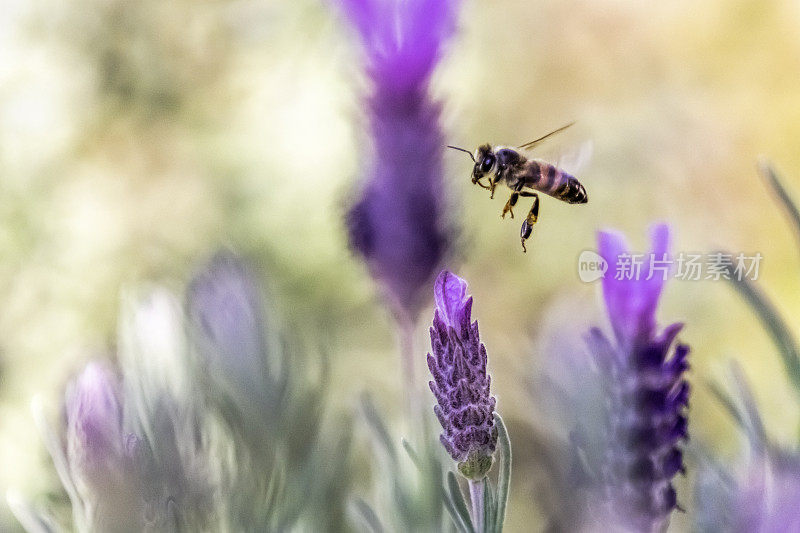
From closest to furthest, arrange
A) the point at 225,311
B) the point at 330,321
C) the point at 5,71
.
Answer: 1. the point at 225,311
2. the point at 330,321
3. the point at 5,71

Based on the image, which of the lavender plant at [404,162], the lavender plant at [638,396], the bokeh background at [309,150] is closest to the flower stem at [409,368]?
the lavender plant at [404,162]

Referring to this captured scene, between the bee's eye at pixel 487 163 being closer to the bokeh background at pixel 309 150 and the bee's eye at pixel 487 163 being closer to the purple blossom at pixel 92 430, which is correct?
the purple blossom at pixel 92 430

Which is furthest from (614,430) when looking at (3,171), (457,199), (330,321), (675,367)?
(3,171)

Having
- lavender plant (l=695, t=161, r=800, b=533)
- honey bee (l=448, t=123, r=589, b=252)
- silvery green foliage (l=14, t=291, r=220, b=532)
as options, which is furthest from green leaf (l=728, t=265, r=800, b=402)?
silvery green foliage (l=14, t=291, r=220, b=532)

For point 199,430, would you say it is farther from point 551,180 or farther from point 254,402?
point 551,180

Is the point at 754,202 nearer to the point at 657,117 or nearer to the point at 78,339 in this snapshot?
the point at 657,117

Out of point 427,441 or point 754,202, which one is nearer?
point 427,441
